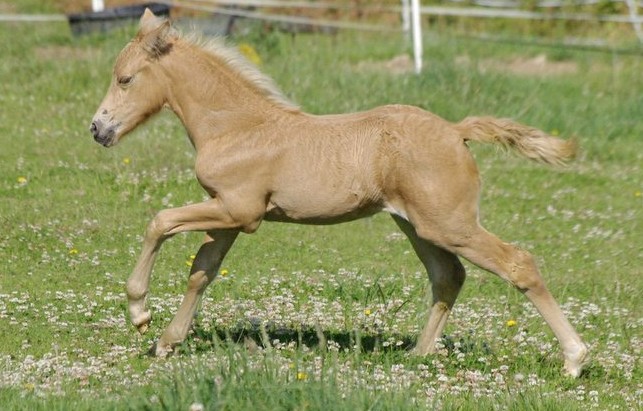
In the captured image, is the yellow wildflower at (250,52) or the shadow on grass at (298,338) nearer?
the shadow on grass at (298,338)

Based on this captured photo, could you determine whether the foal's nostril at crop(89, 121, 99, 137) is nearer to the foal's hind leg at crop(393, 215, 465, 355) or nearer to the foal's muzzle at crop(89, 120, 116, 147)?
the foal's muzzle at crop(89, 120, 116, 147)

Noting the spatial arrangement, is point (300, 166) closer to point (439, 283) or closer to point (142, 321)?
point (439, 283)

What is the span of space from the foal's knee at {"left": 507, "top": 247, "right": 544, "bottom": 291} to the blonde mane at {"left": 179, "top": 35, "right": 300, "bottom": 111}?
1640 mm

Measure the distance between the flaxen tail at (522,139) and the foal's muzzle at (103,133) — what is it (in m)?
2.10

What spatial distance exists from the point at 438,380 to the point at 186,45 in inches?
101

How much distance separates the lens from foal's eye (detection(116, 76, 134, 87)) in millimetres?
7652

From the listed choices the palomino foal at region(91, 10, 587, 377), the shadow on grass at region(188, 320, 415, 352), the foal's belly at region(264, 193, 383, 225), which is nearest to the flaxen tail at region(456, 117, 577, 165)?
the palomino foal at region(91, 10, 587, 377)

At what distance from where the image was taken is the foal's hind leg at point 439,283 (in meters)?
7.76

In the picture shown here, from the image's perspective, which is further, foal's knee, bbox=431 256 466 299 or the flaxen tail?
foal's knee, bbox=431 256 466 299

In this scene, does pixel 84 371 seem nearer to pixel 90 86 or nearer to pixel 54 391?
pixel 54 391

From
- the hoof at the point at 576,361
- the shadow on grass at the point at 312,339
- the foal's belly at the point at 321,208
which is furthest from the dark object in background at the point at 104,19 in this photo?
the hoof at the point at 576,361

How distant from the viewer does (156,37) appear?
761 cm

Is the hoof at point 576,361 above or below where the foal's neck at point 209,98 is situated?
below

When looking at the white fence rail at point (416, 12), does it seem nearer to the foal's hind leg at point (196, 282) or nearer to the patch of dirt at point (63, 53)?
the patch of dirt at point (63, 53)
